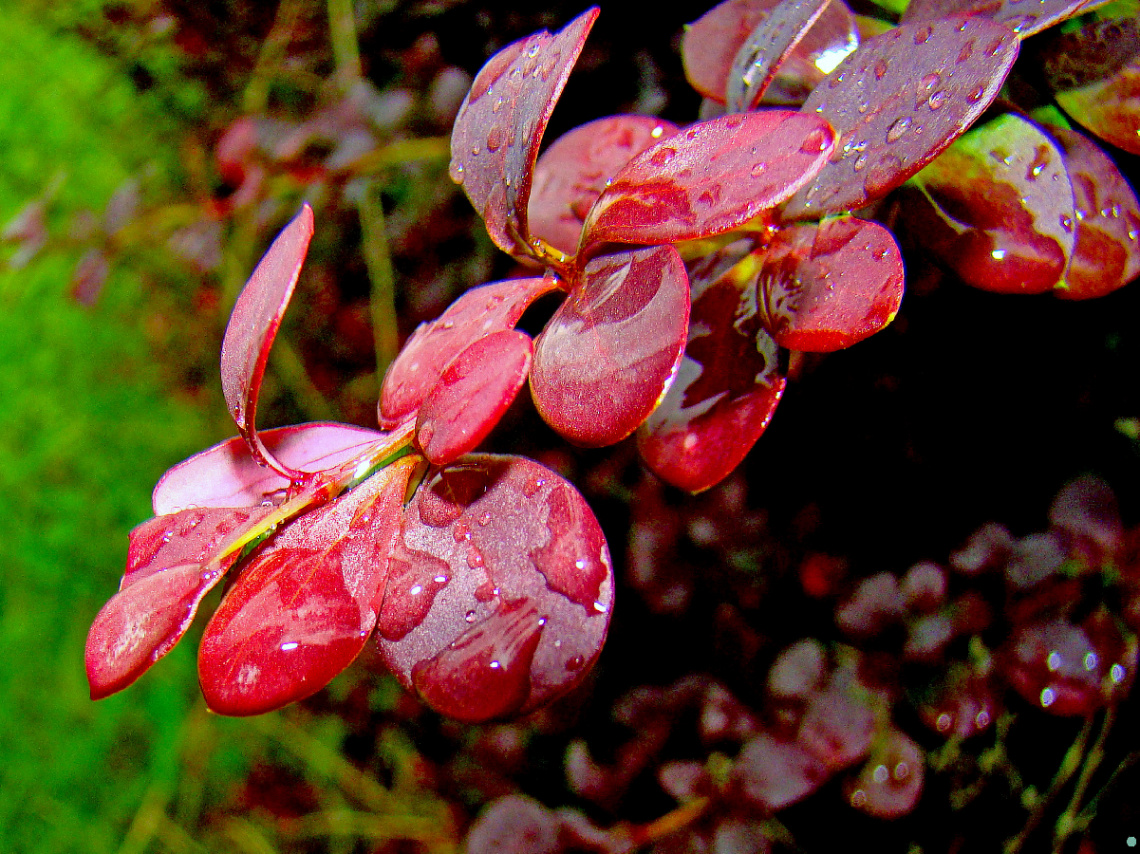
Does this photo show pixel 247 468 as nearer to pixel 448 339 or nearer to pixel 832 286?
pixel 448 339

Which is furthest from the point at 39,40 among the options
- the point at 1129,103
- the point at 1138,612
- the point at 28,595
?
the point at 1138,612

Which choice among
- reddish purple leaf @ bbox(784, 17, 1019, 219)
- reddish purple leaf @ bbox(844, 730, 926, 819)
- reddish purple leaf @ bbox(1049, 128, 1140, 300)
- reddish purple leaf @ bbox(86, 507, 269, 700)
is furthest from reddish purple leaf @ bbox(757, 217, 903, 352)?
reddish purple leaf @ bbox(844, 730, 926, 819)

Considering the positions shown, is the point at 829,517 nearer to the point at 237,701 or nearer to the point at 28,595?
the point at 237,701

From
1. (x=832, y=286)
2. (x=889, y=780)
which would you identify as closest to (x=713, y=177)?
(x=832, y=286)

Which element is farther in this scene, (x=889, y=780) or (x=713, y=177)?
(x=889, y=780)

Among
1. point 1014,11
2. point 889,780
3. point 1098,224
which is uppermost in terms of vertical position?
point 1014,11

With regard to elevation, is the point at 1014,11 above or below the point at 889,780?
above

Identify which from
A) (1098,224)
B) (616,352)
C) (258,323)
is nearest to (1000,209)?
(1098,224)
